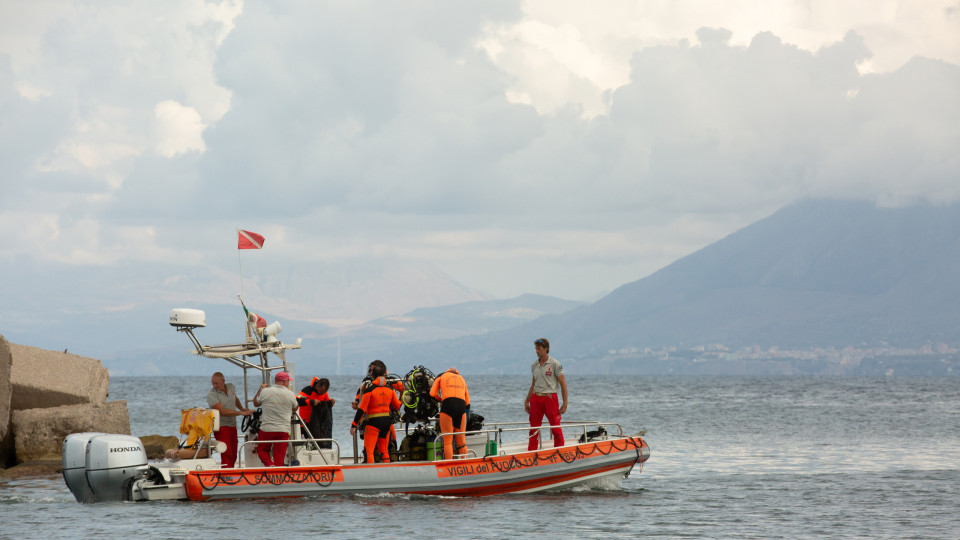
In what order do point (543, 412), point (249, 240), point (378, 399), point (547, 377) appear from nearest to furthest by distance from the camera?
point (378, 399) < point (249, 240) < point (547, 377) < point (543, 412)

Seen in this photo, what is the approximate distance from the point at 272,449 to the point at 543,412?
455 centimetres

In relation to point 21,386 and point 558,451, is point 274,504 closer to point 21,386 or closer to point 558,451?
point 558,451

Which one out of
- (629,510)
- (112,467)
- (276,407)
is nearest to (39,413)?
(112,467)

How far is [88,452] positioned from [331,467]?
3.80m

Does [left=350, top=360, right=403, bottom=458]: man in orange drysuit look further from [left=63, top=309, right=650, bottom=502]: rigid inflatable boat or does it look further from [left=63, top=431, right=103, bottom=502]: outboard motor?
[left=63, top=431, right=103, bottom=502]: outboard motor

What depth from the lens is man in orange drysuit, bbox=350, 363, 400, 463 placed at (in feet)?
57.2

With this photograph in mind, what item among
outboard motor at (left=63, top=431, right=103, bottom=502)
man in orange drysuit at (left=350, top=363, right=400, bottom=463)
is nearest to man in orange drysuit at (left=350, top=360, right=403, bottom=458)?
man in orange drysuit at (left=350, top=363, right=400, bottom=463)

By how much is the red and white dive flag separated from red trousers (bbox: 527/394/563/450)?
522 centimetres

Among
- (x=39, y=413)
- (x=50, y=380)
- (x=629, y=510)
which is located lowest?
(x=629, y=510)

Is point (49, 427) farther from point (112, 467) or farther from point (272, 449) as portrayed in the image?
point (272, 449)

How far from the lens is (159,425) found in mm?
46219

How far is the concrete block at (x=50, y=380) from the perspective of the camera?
24562mm

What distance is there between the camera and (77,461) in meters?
17.8

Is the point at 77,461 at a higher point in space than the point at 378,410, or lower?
lower
